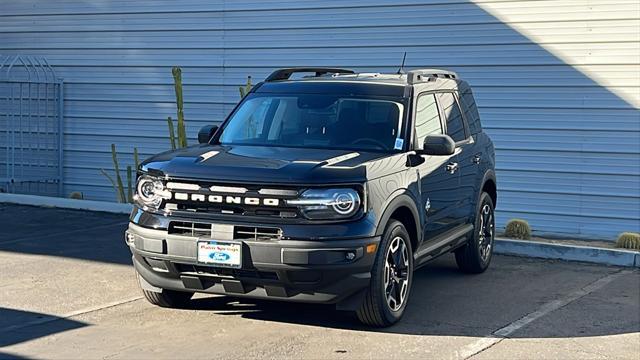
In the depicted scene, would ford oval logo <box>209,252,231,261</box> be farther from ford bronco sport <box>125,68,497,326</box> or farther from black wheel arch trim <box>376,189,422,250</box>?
black wheel arch trim <box>376,189,422,250</box>

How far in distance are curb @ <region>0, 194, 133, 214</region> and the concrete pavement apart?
2.98 m

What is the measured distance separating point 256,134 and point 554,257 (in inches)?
163

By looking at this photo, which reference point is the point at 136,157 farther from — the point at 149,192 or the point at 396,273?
the point at 396,273

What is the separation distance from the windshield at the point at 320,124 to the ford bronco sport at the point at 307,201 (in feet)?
0.04

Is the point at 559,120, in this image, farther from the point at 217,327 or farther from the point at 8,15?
the point at 8,15

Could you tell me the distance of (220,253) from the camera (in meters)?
6.57

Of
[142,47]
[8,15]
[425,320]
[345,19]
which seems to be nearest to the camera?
[425,320]

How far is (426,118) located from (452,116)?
2.62 ft

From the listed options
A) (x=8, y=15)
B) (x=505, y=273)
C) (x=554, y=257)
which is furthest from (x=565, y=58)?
(x=8, y=15)

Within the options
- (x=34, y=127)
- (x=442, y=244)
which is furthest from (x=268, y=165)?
(x=34, y=127)

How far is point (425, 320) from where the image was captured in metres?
7.40

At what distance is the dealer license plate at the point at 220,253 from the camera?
257 inches

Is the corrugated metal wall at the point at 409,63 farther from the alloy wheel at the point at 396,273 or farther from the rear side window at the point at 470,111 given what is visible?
the alloy wheel at the point at 396,273

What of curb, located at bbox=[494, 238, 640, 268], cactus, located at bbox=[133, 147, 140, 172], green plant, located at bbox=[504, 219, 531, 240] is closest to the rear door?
curb, located at bbox=[494, 238, 640, 268]
